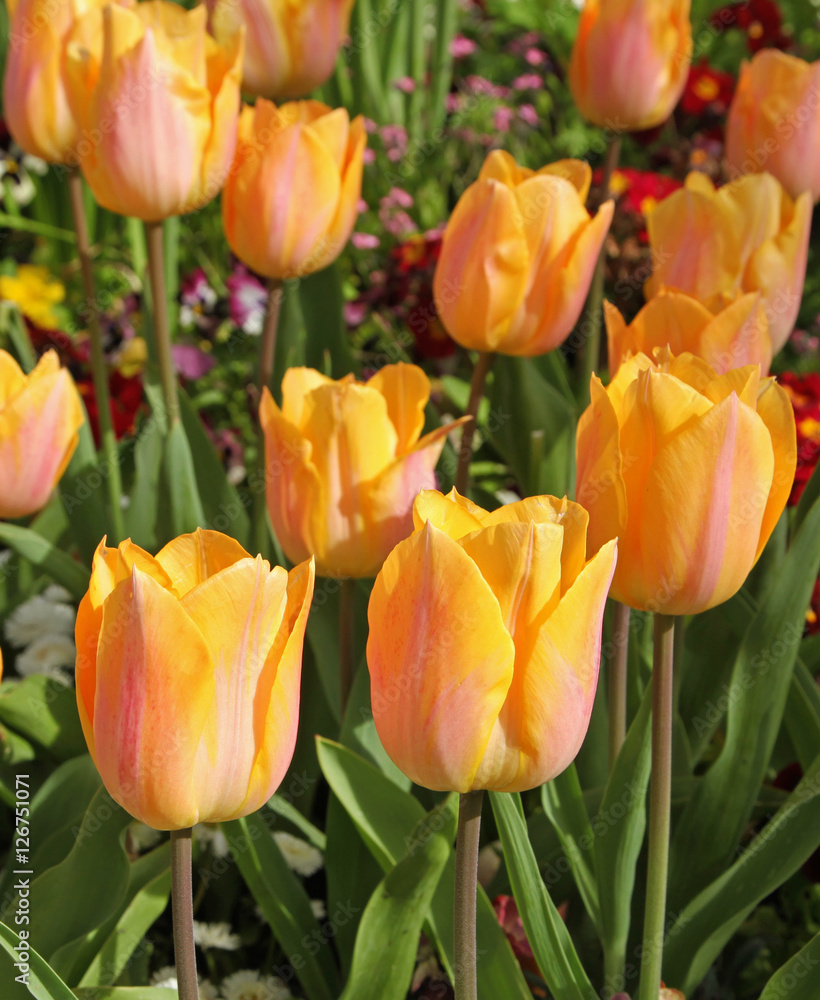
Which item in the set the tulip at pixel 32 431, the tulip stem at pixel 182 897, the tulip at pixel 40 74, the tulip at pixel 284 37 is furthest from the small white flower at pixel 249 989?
the tulip at pixel 284 37

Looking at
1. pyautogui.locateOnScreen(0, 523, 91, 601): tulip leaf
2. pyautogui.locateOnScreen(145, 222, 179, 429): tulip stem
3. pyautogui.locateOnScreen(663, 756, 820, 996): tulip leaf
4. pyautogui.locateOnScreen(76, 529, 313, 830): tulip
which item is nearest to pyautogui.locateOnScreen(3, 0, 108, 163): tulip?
pyautogui.locateOnScreen(145, 222, 179, 429): tulip stem

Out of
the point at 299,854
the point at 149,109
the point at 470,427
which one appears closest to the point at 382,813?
the point at 299,854

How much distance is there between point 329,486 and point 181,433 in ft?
1.21

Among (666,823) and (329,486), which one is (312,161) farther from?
(666,823)

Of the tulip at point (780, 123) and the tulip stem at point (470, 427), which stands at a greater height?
the tulip at point (780, 123)

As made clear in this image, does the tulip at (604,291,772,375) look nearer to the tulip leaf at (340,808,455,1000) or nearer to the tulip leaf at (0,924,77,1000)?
the tulip leaf at (340,808,455,1000)

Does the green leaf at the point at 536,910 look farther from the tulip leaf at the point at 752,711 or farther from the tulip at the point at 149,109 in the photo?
the tulip at the point at 149,109

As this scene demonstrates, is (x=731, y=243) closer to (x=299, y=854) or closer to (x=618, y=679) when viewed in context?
(x=618, y=679)

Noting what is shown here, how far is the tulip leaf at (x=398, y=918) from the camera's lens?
795 mm

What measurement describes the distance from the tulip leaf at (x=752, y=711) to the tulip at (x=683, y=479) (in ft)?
0.80

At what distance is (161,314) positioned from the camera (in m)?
1.29

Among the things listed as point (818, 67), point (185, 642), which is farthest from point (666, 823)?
point (818, 67)

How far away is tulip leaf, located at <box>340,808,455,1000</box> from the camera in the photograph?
0.80 metres

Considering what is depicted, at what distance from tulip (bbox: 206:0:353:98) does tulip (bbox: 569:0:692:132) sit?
0.36 metres
